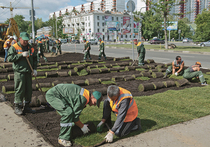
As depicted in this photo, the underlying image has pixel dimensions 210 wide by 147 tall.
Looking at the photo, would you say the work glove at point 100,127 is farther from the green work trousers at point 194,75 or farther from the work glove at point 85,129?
the green work trousers at point 194,75

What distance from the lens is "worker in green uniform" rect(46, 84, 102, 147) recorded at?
3641mm

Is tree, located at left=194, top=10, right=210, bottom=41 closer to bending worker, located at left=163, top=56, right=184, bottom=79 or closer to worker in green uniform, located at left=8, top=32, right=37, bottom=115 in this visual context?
bending worker, located at left=163, top=56, right=184, bottom=79

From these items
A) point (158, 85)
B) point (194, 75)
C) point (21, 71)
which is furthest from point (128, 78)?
point (21, 71)

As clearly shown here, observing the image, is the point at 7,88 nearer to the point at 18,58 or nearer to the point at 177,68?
the point at 18,58

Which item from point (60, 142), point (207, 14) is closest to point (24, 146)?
point (60, 142)

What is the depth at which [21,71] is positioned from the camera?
5.28m

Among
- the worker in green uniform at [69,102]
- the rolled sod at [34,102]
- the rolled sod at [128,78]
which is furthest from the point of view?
the rolled sod at [128,78]

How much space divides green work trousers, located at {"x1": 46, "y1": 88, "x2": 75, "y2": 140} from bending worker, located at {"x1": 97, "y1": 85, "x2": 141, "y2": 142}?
26.8 inches

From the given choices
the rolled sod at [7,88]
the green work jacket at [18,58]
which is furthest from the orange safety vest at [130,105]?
the rolled sod at [7,88]

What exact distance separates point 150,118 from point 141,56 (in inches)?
338

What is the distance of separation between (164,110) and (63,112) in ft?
9.37

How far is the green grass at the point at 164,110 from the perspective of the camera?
446 centimetres

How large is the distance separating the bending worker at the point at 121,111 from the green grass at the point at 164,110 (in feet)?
0.52

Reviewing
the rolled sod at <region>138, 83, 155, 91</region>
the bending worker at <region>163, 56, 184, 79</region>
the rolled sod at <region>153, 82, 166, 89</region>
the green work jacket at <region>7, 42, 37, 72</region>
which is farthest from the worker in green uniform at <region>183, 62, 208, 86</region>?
the green work jacket at <region>7, 42, 37, 72</region>
